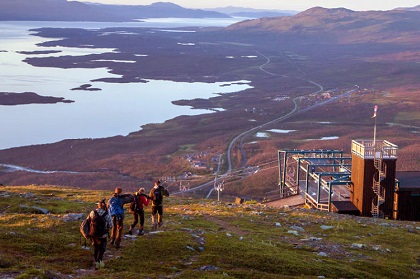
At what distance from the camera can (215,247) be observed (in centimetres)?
1820

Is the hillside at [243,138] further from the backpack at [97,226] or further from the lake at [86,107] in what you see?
the backpack at [97,226]

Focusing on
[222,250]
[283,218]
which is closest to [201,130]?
[283,218]

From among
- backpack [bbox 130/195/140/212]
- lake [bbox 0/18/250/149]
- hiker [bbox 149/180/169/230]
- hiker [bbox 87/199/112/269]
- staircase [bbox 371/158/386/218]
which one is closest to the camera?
hiker [bbox 87/199/112/269]

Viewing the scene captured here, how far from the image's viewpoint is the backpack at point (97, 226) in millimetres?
15383

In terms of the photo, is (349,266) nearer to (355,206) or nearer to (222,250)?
(222,250)

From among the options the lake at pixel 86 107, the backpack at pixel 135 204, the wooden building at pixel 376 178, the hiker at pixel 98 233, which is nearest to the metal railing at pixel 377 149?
the wooden building at pixel 376 178

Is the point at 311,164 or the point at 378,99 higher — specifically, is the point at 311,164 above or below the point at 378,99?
above

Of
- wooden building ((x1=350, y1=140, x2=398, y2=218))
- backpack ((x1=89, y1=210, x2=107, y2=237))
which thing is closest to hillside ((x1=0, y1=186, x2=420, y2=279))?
backpack ((x1=89, y1=210, x2=107, y2=237))

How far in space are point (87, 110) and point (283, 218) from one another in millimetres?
98285

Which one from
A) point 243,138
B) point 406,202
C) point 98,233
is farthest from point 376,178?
point 243,138

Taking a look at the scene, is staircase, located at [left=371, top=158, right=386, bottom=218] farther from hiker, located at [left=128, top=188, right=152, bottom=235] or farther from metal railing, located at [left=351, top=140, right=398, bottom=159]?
hiker, located at [left=128, top=188, right=152, bottom=235]

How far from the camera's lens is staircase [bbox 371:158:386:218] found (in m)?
33.4

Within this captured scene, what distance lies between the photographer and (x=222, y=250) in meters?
18.0

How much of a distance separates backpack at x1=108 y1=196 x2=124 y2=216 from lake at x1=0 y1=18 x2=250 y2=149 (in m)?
78.7
